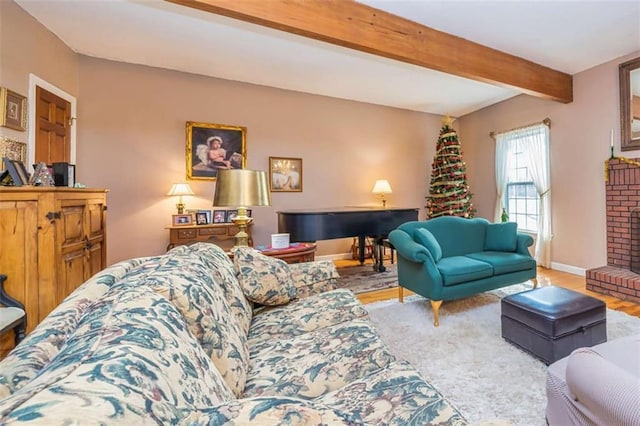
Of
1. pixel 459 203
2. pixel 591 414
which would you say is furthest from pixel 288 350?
pixel 459 203

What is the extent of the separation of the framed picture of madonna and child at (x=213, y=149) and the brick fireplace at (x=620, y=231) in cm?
481

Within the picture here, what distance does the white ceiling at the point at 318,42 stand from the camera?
8.64 ft

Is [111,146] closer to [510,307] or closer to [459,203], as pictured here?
[510,307]

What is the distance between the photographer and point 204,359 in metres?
0.74

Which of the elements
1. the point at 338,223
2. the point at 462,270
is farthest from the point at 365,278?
the point at 462,270

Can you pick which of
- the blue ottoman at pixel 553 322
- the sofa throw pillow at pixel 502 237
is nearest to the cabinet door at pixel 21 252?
the blue ottoman at pixel 553 322

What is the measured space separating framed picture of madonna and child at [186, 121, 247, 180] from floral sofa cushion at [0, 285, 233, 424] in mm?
3685

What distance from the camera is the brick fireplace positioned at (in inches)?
126

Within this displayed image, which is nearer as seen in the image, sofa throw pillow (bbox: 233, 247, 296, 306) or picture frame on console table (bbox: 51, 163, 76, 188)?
sofa throw pillow (bbox: 233, 247, 296, 306)

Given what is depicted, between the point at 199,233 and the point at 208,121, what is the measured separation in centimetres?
170

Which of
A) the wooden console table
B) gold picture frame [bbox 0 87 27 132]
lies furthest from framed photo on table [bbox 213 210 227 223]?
gold picture frame [bbox 0 87 27 132]

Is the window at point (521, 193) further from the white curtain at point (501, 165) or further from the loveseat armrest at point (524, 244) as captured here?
the loveseat armrest at point (524, 244)

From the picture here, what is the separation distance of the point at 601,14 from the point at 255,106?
413 cm

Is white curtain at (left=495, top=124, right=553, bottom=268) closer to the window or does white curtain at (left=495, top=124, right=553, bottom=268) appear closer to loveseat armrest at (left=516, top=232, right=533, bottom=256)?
the window
